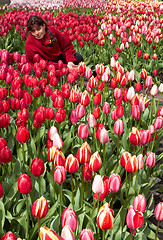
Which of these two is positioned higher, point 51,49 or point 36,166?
point 51,49

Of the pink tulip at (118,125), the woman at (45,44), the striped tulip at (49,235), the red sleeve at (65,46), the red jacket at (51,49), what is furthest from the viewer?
the red sleeve at (65,46)

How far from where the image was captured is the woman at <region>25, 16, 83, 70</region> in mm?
4166

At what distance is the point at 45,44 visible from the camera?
14.7 feet

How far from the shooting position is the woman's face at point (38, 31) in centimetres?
417

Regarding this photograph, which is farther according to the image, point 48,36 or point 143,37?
point 143,37

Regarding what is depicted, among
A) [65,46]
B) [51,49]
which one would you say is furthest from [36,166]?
[65,46]

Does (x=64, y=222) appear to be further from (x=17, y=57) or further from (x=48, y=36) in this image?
(x=48, y=36)

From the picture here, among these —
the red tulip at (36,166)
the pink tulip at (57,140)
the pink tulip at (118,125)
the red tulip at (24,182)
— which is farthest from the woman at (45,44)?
the red tulip at (24,182)

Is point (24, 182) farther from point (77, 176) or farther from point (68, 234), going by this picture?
point (77, 176)

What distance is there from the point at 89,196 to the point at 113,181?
0.66 metres

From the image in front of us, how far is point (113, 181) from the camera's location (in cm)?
147

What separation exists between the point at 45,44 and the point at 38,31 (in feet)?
0.96

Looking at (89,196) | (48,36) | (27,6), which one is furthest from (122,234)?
(27,6)

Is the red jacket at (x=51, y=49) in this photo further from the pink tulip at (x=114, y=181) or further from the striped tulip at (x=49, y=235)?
the striped tulip at (x=49, y=235)
